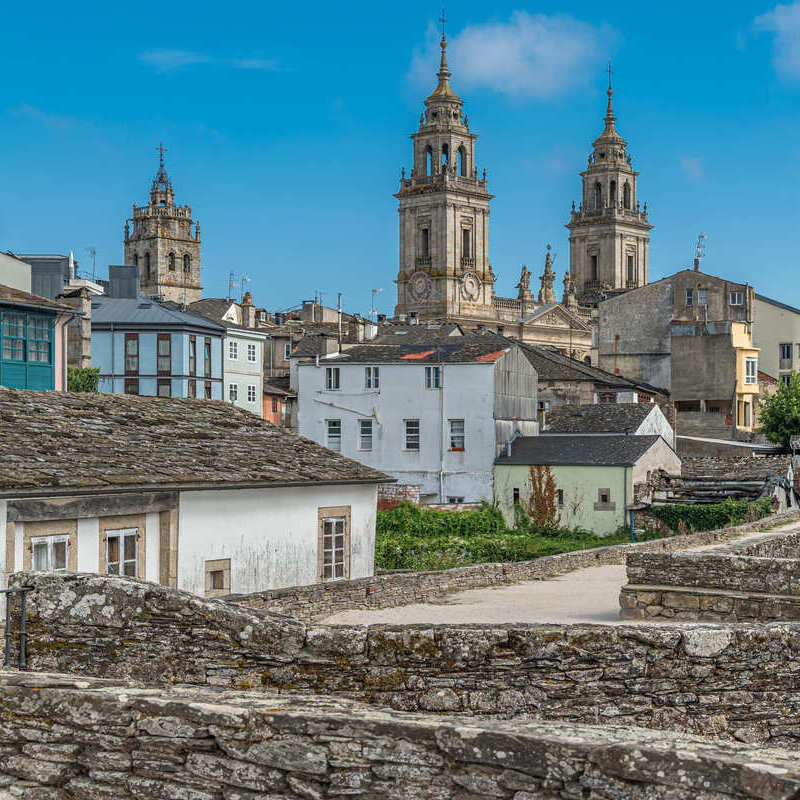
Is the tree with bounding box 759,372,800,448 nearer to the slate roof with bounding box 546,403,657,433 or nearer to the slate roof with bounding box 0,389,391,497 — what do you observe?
the slate roof with bounding box 546,403,657,433

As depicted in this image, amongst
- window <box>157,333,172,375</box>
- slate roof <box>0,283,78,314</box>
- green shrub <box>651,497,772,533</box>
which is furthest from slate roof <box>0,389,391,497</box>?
window <box>157,333,172,375</box>

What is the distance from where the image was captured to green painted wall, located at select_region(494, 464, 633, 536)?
150 feet

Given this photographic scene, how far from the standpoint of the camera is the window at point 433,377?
170ft

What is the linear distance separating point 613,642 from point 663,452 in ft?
139

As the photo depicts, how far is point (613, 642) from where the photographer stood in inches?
272

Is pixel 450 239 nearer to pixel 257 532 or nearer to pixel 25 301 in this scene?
pixel 25 301

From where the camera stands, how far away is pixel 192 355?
2361 inches

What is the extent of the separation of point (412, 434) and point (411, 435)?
71 mm

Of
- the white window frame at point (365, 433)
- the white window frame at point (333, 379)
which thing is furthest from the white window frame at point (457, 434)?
the white window frame at point (333, 379)

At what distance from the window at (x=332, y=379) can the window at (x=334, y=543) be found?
107 feet

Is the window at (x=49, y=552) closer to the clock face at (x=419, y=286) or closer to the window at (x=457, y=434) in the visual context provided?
the window at (x=457, y=434)

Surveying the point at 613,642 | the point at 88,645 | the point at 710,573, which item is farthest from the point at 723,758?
the point at 710,573

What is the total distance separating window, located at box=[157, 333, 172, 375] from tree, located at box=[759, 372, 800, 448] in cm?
3300

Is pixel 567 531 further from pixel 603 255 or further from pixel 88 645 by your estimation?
pixel 603 255
